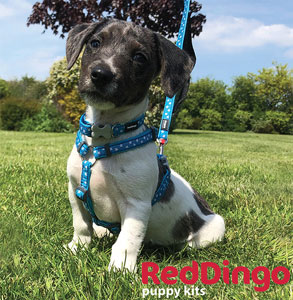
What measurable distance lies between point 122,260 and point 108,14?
59.8 feet

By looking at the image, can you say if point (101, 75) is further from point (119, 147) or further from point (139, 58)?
point (119, 147)

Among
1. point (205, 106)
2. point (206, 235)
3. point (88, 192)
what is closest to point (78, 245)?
point (88, 192)

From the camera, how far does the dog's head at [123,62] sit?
6.59 ft

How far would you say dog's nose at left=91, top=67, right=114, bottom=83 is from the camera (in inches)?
76.5

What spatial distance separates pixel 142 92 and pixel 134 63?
7.4 inches

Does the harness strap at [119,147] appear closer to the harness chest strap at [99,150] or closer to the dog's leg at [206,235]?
the harness chest strap at [99,150]

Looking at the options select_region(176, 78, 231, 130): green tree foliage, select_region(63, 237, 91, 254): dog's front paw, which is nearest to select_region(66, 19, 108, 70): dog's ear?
select_region(63, 237, 91, 254): dog's front paw

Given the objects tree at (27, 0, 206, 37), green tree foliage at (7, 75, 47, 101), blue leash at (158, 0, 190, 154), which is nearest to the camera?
blue leash at (158, 0, 190, 154)

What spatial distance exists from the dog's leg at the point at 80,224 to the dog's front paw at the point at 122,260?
0.40m

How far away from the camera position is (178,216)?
8.65 ft

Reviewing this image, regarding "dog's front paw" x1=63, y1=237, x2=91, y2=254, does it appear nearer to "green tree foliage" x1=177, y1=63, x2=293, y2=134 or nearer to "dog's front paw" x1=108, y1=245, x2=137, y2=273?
"dog's front paw" x1=108, y1=245, x2=137, y2=273

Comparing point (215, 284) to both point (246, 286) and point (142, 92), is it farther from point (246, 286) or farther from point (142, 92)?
point (142, 92)

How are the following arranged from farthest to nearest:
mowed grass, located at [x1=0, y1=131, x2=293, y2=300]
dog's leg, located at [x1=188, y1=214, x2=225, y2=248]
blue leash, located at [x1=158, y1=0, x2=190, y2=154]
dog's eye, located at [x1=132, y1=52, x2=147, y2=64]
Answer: blue leash, located at [x1=158, y1=0, x2=190, y2=154]
dog's leg, located at [x1=188, y1=214, x2=225, y2=248]
dog's eye, located at [x1=132, y1=52, x2=147, y2=64]
mowed grass, located at [x1=0, y1=131, x2=293, y2=300]

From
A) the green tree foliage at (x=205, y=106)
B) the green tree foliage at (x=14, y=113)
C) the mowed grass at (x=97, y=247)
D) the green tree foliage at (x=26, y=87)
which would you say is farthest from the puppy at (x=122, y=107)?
the green tree foliage at (x=26, y=87)
